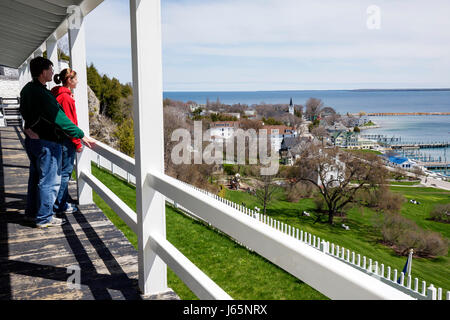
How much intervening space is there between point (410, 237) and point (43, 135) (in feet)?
47.7

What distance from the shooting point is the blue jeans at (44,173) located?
8.71ft

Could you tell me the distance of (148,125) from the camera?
1810 mm

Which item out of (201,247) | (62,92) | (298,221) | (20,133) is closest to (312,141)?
(298,221)

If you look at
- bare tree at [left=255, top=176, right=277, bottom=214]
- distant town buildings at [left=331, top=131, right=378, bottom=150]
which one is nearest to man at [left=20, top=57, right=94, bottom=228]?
distant town buildings at [left=331, top=131, right=378, bottom=150]

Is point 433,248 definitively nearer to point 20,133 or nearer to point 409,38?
point 409,38

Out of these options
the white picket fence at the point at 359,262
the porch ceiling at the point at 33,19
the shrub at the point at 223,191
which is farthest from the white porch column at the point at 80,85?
the shrub at the point at 223,191

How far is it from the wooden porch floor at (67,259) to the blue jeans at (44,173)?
0.17 metres

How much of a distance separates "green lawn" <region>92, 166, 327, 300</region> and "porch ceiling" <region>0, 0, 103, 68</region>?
3.91m

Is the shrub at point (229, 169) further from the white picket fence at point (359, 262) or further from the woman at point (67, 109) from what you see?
the woman at point (67, 109)

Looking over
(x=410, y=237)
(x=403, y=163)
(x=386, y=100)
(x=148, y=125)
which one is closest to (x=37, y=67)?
(x=148, y=125)

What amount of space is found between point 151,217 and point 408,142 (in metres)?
13.6

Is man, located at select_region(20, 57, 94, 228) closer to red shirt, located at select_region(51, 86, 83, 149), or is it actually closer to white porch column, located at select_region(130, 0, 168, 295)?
red shirt, located at select_region(51, 86, 83, 149)

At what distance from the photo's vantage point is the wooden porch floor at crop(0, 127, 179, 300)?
75.1 inches

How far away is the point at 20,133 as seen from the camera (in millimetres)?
8789
